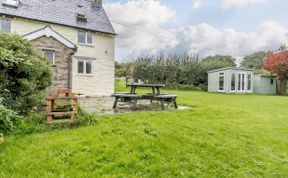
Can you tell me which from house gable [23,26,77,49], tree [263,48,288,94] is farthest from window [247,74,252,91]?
house gable [23,26,77,49]

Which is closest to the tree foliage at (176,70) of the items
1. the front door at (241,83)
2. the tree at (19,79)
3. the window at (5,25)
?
the front door at (241,83)

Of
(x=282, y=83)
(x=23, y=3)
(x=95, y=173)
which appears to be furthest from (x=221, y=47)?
(x=95, y=173)

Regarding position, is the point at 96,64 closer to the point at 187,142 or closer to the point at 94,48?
the point at 94,48

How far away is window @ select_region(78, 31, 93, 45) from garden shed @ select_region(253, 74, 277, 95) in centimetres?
2003

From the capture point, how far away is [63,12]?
1683 cm

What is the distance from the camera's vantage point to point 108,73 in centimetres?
1822

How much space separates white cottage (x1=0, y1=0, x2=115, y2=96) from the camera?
1231 centimetres

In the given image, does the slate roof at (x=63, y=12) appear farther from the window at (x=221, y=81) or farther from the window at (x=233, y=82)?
the window at (x=233, y=82)

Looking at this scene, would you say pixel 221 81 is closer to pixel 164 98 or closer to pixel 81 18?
pixel 81 18

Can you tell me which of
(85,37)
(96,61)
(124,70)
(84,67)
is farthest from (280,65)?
(84,67)

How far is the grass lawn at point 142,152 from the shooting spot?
3.89 meters

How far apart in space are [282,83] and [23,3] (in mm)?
27229

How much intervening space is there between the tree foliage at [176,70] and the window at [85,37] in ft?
48.9

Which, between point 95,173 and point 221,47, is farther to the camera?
point 221,47
